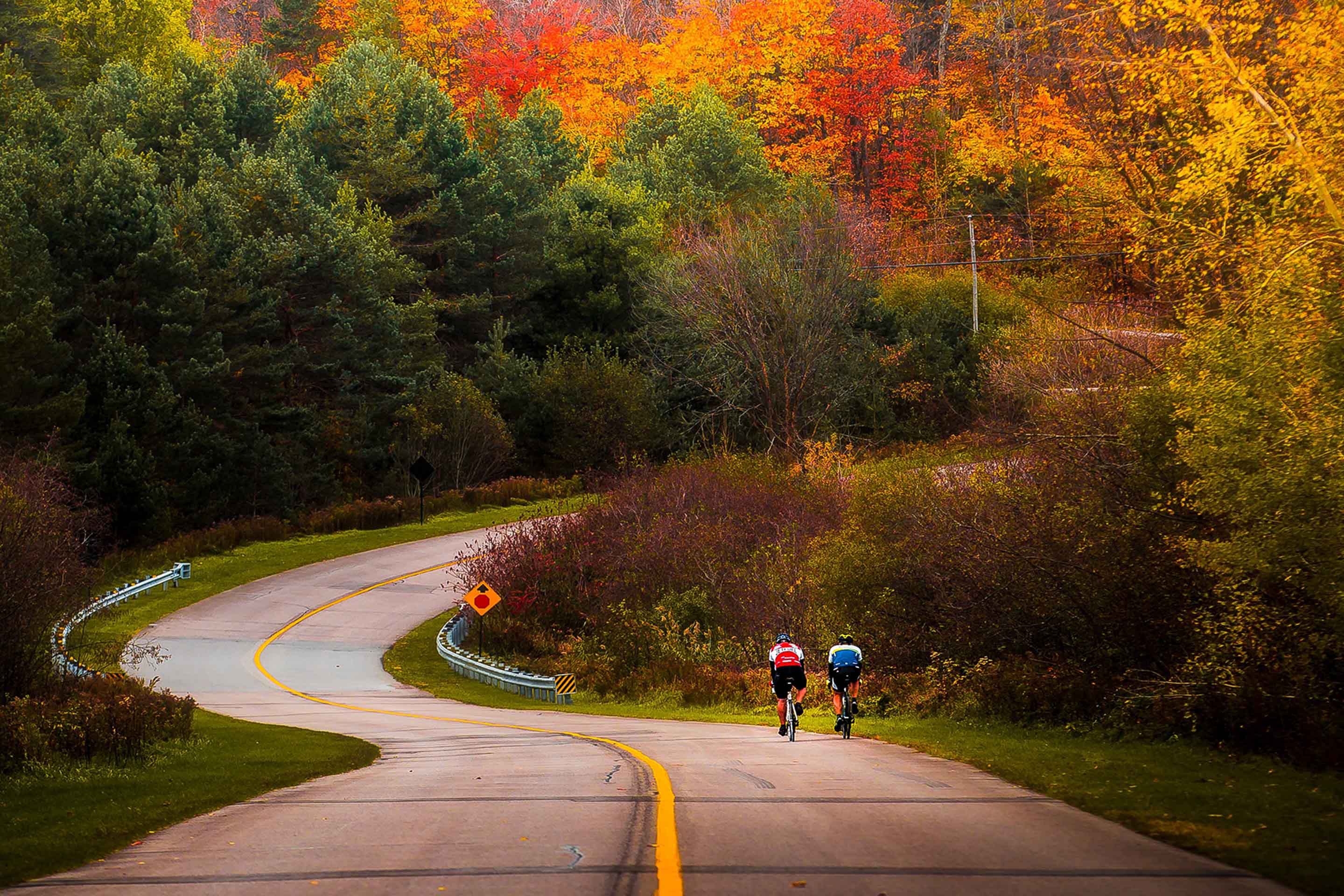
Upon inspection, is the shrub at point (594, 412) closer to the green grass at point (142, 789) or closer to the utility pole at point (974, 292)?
the utility pole at point (974, 292)

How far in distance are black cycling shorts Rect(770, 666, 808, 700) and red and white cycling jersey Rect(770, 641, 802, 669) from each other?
0.18ft

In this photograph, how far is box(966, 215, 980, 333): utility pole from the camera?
6431 centimetres

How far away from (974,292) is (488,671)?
40.6 meters

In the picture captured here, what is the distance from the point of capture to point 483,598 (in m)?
35.1

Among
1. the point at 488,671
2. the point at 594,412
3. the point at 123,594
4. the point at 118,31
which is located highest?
the point at 118,31

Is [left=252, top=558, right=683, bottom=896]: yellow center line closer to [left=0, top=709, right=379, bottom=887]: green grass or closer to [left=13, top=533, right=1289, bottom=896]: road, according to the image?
[left=13, top=533, right=1289, bottom=896]: road

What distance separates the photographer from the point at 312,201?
63.2m

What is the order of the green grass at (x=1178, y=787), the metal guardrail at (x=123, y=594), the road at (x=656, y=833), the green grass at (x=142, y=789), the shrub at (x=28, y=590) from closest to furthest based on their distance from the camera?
the road at (x=656, y=833)
the green grass at (x=1178, y=787)
the green grass at (x=142, y=789)
the shrub at (x=28, y=590)
the metal guardrail at (x=123, y=594)

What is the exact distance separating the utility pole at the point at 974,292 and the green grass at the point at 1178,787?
43.9 metres

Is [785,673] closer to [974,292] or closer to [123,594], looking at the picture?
[123,594]

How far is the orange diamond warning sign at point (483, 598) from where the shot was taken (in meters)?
35.0

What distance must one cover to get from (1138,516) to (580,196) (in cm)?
5611

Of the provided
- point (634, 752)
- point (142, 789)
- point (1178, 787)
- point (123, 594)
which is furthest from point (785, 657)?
point (123, 594)

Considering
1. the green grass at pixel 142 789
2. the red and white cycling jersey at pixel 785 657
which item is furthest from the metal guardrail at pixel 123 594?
the red and white cycling jersey at pixel 785 657
